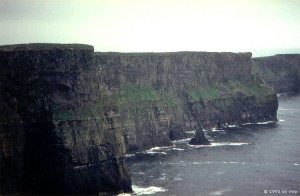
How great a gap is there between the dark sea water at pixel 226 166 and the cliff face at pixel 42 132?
11253 millimetres

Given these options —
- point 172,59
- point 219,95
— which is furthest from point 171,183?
point 219,95

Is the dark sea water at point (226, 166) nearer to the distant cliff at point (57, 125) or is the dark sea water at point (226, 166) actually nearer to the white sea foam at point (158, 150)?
the white sea foam at point (158, 150)

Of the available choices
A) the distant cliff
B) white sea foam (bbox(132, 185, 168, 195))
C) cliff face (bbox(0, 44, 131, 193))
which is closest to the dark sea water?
white sea foam (bbox(132, 185, 168, 195))

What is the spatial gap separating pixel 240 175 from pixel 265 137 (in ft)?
149

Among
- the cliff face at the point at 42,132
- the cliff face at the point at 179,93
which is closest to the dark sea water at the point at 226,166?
the cliff face at the point at 179,93

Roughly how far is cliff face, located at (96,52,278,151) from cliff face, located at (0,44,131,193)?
39945 mm

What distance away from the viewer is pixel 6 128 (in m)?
74.4

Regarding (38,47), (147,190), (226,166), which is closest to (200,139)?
(226,166)

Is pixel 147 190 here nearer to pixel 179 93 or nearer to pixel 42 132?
pixel 42 132

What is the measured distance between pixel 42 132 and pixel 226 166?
43114mm

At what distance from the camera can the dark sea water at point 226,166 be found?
83688 mm

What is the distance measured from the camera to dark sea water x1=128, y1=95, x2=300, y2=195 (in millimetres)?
83688

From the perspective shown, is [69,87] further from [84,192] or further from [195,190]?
[195,190]

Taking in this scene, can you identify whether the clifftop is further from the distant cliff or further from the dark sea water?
the dark sea water
